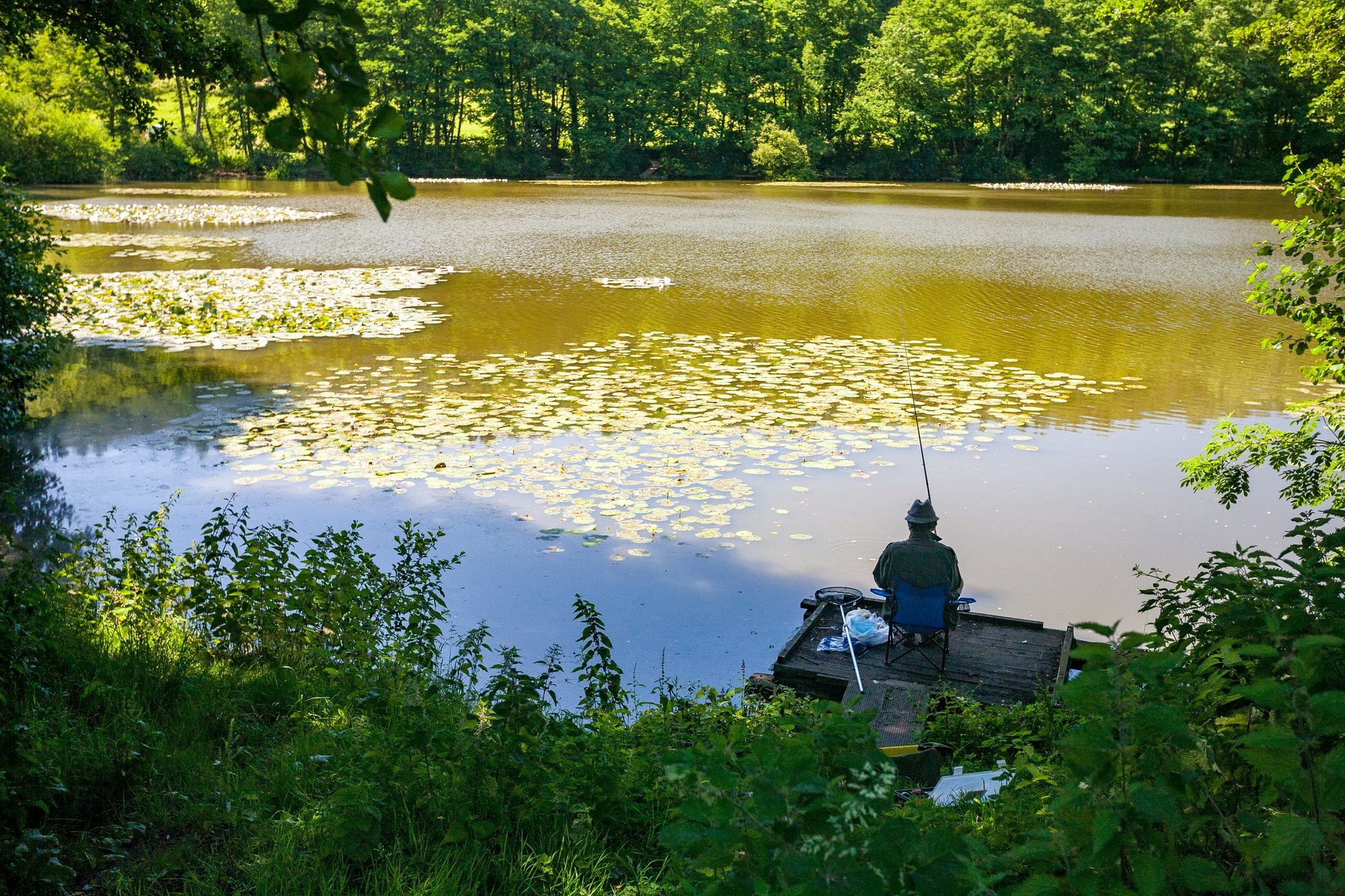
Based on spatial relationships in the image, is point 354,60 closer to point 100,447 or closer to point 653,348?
point 100,447

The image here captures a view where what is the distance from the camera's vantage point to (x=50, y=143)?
140 ft

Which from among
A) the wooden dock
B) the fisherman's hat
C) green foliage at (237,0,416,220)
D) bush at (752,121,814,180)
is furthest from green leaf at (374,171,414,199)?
bush at (752,121,814,180)

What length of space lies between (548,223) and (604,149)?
28835 mm

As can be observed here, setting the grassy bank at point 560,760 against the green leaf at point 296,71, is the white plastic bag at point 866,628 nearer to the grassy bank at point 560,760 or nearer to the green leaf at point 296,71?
the grassy bank at point 560,760

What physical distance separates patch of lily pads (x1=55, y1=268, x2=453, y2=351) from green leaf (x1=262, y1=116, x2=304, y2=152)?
1216 cm

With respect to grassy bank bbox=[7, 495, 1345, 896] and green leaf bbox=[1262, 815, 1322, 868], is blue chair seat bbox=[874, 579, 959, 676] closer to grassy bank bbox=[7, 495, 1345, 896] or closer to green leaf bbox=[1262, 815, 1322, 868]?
grassy bank bbox=[7, 495, 1345, 896]

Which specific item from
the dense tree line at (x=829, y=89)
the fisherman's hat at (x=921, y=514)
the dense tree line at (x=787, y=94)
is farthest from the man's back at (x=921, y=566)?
the dense tree line at (x=829, y=89)

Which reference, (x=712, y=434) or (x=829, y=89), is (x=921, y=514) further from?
(x=829, y=89)

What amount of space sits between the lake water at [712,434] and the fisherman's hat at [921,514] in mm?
1038

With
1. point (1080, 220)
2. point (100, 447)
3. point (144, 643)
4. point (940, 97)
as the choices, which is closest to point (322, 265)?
point (100, 447)

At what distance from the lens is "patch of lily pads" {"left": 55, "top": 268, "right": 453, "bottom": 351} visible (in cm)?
1342

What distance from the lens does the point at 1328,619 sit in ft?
7.12

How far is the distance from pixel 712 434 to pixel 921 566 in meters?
4.18

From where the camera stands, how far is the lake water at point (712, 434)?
6.56 metres
